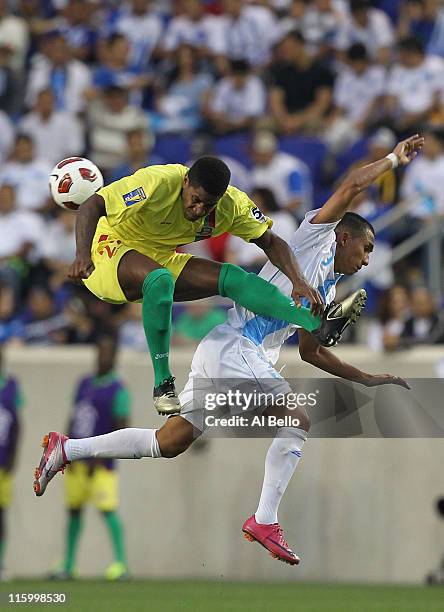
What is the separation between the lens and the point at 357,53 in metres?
16.1

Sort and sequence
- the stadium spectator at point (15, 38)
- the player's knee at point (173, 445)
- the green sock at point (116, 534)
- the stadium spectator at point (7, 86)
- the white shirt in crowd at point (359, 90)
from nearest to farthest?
the player's knee at point (173, 445), the green sock at point (116, 534), the white shirt in crowd at point (359, 90), the stadium spectator at point (7, 86), the stadium spectator at point (15, 38)

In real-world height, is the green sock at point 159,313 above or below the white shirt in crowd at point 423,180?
below

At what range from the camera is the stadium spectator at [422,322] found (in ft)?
44.7

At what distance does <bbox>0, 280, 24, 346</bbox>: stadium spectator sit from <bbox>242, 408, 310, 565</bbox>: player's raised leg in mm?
6291

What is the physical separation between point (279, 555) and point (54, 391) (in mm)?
6825

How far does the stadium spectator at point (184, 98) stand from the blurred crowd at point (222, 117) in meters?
0.02

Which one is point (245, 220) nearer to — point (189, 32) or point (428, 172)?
point (428, 172)

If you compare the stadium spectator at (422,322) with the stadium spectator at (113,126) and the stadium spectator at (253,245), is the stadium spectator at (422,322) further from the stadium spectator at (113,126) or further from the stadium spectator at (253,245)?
the stadium spectator at (113,126)

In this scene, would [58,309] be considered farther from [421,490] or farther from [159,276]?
[159,276]

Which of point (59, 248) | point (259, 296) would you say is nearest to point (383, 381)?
point (259, 296)

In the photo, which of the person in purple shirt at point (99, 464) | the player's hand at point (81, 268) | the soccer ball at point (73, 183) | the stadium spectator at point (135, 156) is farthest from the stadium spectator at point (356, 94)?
the player's hand at point (81, 268)

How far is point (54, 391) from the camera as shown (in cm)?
1549

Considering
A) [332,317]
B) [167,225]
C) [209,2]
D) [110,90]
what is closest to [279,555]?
[332,317]

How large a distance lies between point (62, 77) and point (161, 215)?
8775mm
